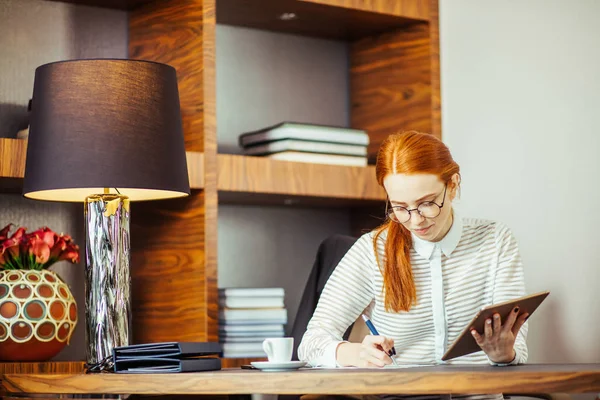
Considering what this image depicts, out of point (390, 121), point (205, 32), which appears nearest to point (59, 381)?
point (205, 32)

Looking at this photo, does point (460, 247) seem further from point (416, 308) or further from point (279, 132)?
point (279, 132)

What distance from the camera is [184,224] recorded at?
2.82 meters

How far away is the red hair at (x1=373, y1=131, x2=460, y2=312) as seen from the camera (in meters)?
2.14

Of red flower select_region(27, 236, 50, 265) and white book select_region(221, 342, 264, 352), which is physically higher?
red flower select_region(27, 236, 50, 265)

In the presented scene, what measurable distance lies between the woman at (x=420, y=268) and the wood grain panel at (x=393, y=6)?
3.38 feet

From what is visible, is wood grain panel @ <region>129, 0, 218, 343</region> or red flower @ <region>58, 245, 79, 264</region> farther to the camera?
wood grain panel @ <region>129, 0, 218, 343</region>

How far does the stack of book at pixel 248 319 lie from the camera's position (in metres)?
2.84

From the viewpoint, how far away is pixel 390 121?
3.37m

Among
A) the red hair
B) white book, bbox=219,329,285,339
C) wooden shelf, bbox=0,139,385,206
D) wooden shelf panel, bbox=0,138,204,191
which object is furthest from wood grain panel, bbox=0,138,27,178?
the red hair

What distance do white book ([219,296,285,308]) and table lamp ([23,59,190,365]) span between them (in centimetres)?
65

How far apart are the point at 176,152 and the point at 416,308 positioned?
2.37 ft

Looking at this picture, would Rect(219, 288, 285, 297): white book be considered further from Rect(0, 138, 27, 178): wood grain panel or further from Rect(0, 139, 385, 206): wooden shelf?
Rect(0, 138, 27, 178): wood grain panel

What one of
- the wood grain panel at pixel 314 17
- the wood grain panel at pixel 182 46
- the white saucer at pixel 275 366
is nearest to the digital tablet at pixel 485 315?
the white saucer at pixel 275 366

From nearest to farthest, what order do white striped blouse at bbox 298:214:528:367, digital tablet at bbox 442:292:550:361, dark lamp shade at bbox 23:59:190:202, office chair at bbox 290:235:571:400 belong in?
digital tablet at bbox 442:292:550:361, dark lamp shade at bbox 23:59:190:202, white striped blouse at bbox 298:214:528:367, office chair at bbox 290:235:571:400
